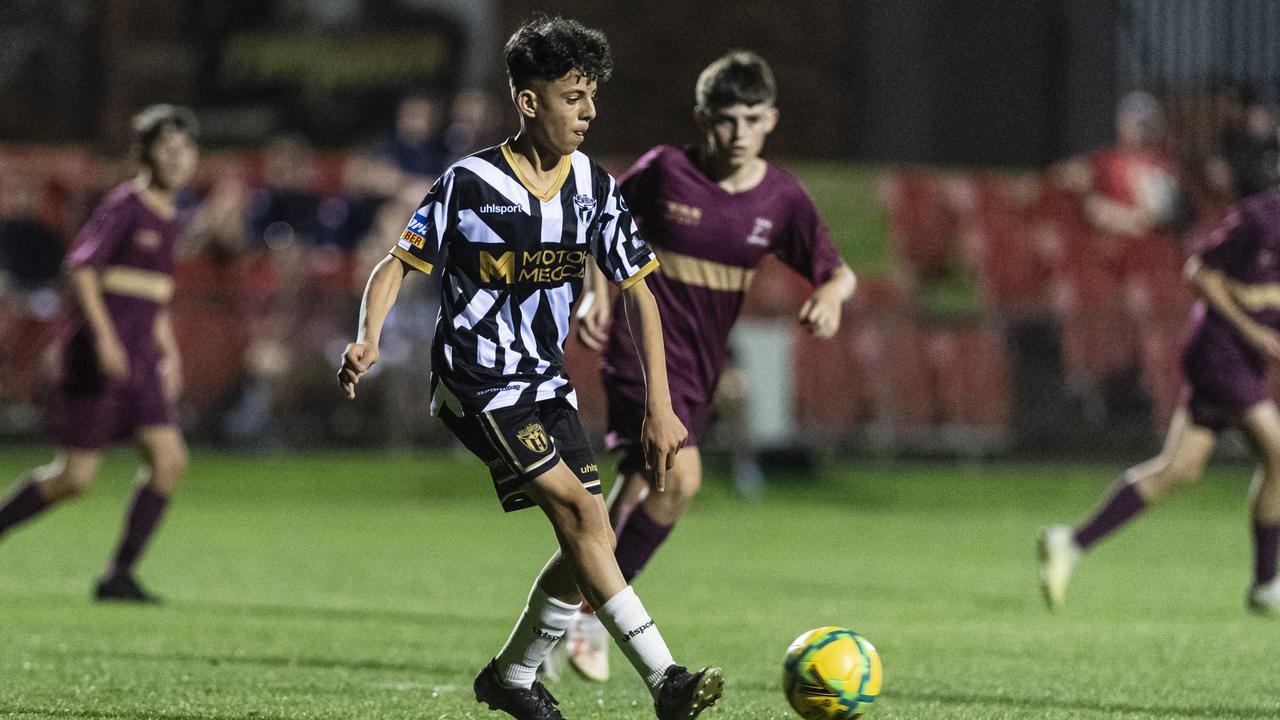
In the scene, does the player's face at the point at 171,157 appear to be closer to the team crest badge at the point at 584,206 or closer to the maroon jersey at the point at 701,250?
the maroon jersey at the point at 701,250

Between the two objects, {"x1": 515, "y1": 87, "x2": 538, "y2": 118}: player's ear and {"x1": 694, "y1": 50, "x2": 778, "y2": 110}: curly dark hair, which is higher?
{"x1": 515, "y1": 87, "x2": 538, "y2": 118}: player's ear

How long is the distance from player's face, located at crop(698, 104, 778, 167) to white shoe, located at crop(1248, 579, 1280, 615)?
13.2 feet

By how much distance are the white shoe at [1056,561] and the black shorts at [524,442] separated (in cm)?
456

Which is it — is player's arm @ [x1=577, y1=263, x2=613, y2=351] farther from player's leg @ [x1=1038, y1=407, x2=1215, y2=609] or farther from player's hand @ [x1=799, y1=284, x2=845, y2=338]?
player's leg @ [x1=1038, y1=407, x2=1215, y2=609]

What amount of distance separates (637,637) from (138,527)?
4982mm

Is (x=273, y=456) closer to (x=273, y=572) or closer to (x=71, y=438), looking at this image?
(x=273, y=572)

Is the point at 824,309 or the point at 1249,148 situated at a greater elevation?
the point at 824,309

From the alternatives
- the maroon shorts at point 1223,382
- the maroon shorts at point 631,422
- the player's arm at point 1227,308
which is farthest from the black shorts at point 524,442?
the maroon shorts at point 1223,382

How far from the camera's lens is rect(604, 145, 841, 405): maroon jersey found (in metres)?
Result: 7.34

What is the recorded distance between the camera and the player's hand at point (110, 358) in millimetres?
9672

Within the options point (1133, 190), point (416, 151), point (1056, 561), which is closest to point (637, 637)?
point (1056, 561)

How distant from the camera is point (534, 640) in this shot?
5.98 meters

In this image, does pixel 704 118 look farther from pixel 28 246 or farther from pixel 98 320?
pixel 28 246

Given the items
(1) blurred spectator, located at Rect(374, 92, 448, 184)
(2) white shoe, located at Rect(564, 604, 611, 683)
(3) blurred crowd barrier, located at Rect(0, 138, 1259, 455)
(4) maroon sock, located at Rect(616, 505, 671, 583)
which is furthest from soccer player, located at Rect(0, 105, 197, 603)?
(1) blurred spectator, located at Rect(374, 92, 448, 184)
